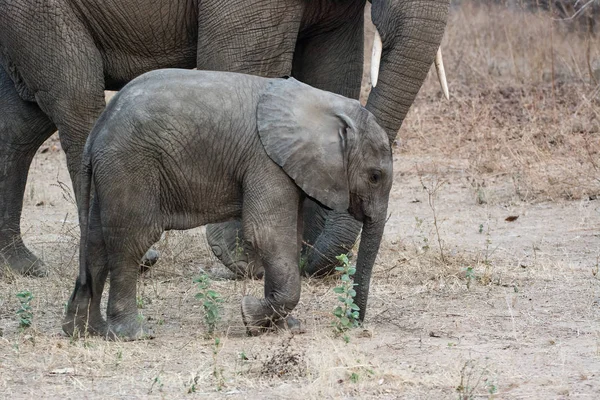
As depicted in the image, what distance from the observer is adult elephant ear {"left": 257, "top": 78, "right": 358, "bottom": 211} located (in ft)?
19.4

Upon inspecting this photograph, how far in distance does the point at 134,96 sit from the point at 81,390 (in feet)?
4.83

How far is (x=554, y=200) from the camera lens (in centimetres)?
988

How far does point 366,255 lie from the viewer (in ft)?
20.3

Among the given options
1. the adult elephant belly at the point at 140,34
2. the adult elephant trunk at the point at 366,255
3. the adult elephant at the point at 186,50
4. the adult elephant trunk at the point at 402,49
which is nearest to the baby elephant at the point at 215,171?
the adult elephant trunk at the point at 366,255

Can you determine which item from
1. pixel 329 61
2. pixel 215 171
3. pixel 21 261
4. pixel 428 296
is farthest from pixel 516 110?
pixel 215 171

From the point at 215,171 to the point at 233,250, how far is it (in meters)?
1.75

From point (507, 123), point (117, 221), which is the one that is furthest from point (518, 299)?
point (507, 123)

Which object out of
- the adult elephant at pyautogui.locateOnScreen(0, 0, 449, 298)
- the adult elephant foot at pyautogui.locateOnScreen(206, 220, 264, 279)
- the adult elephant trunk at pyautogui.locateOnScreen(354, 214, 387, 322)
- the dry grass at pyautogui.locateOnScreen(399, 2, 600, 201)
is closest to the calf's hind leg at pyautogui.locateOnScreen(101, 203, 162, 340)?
the adult elephant trunk at pyautogui.locateOnScreen(354, 214, 387, 322)

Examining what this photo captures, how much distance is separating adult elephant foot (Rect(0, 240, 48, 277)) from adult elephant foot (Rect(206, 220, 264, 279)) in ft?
3.90

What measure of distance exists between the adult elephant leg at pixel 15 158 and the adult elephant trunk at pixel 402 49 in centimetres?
247

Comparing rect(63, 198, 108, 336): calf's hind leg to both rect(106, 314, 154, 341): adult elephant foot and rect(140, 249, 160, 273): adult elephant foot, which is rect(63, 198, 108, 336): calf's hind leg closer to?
rect(106, 314, 154, 341): adult elephant foot

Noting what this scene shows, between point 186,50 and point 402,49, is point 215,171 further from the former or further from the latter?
point 186,50

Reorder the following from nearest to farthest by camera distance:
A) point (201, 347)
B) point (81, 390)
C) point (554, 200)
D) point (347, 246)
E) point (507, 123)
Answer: point (81, 390), point (201, 347), point (347, 246), point (554, 200), point (507, 123)

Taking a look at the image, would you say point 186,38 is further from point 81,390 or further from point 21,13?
point 81,390
